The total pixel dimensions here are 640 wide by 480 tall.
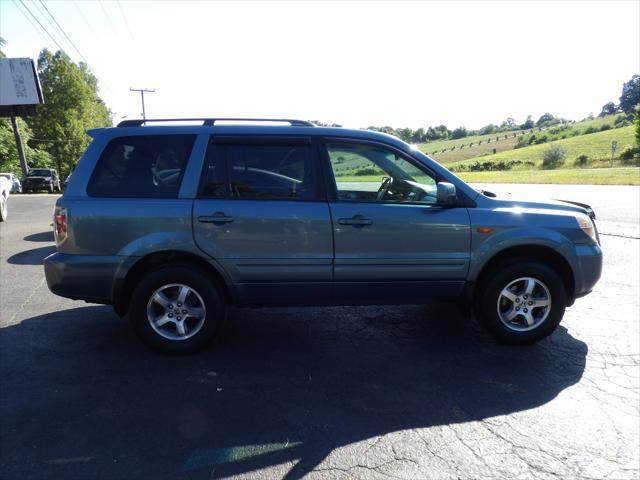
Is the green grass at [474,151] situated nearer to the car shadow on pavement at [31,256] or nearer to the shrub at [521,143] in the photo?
the shrub at [521,143]

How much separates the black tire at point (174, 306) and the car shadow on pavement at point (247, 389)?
0.14 meters

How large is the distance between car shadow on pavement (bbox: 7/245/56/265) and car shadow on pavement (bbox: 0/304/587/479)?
3.24 meters

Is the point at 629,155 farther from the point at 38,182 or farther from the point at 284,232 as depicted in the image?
A: the point at 284,232

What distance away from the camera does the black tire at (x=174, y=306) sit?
12.1ft

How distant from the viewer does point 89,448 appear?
2.61 meters

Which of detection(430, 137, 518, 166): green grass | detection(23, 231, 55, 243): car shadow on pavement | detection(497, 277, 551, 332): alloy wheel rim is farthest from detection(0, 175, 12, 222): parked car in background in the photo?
detection(430, 137, 518, 166): green grass

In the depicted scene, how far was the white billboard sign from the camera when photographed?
118ft

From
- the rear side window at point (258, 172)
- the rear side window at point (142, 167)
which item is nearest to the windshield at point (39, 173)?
the rear side window at point (142, 167)

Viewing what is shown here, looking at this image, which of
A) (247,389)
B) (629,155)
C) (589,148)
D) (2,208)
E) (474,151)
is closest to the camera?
(247,389)

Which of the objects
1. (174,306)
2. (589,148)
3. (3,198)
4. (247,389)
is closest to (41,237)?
(3,198)

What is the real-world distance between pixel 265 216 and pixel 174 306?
111cm

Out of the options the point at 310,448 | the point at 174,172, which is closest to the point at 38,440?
the point at 310,448

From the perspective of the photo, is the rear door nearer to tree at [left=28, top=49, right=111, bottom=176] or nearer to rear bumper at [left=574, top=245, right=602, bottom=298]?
rear bumper at [left=574, top=245, right=602, bottom=298]

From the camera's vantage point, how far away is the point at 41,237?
9.95 meters
